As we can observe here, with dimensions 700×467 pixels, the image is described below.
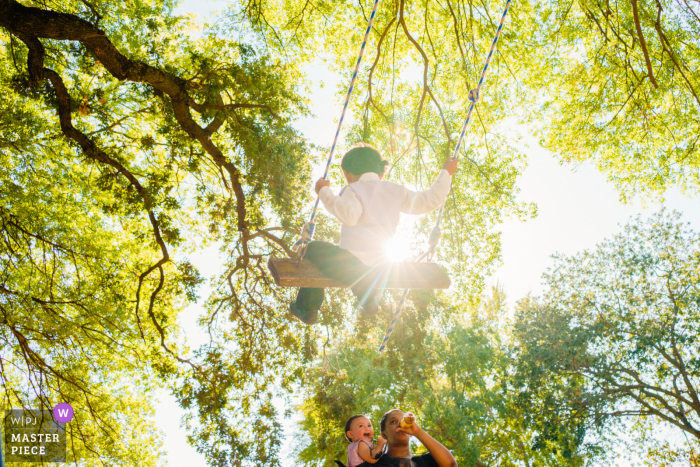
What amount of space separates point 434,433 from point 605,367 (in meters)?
5.92

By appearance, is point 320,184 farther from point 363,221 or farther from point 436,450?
point 436,450

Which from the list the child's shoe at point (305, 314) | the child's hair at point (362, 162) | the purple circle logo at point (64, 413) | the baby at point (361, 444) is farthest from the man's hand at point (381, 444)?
the purple circle logo at point (64, 413)

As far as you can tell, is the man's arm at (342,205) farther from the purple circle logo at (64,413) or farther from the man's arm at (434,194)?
the purple circle logo at (64,413)

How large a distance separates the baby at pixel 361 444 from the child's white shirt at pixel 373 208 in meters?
1.28

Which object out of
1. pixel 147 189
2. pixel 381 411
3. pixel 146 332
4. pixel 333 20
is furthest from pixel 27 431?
pixel 333 20

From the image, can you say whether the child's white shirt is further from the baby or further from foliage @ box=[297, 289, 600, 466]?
foliage @ box=[297, 289, 600, 466]

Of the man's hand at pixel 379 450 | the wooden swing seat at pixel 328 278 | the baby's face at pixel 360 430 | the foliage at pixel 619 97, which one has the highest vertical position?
the foliage at pixel 619 97

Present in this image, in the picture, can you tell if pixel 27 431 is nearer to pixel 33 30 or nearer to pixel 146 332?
pixel 146 332

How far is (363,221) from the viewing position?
11.2 ft

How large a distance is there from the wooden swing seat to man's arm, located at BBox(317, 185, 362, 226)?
1.41 feet

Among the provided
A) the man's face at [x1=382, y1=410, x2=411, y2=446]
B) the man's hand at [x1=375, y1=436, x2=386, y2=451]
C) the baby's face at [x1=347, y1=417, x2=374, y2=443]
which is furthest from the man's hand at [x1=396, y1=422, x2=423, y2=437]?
the baby's face at [x1=347, y1=417, x2=374, y2=443]

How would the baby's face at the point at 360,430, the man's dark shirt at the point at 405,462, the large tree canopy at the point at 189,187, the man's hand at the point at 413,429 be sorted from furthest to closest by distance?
the large tree canopy at the point at 189,187, the baby's face at the point at 360,430, the man's dark shirt at the point at 405,462, the man's hand at the point at 413,429

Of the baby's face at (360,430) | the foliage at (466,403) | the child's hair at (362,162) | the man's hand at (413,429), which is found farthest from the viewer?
the foliage at (466,403)

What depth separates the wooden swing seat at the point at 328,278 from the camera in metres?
3.17
